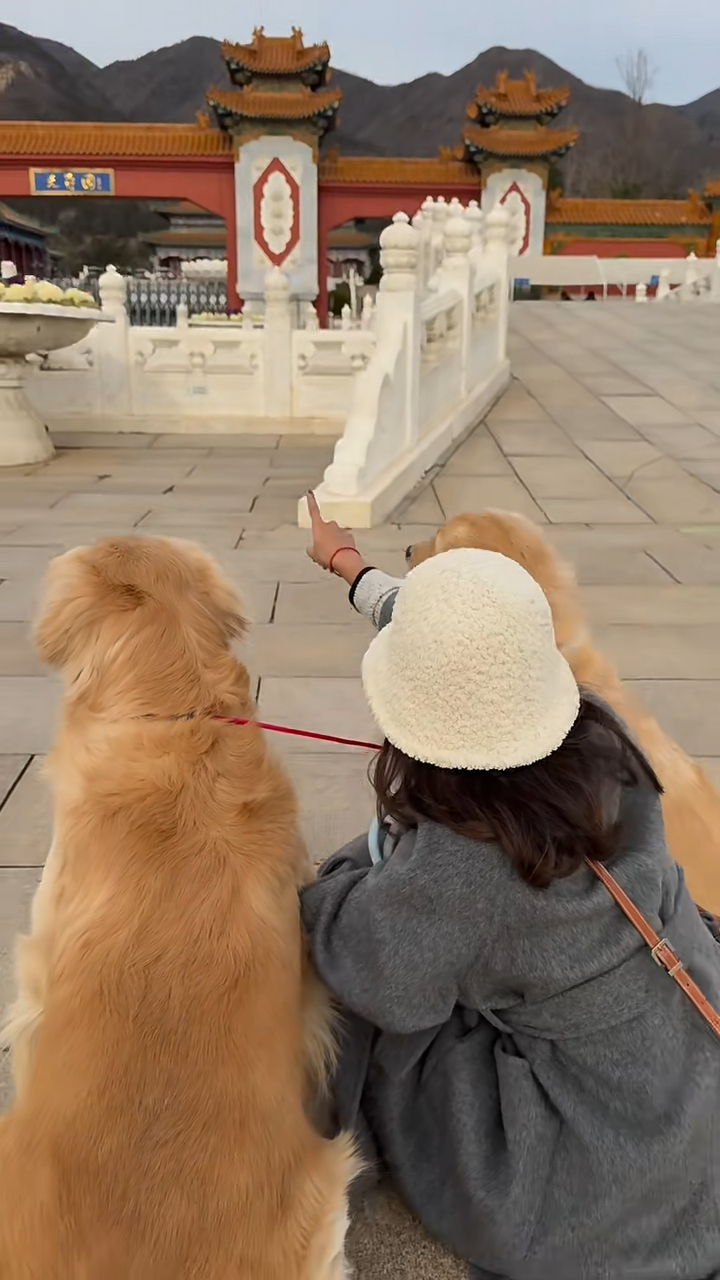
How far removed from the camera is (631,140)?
5747 cm

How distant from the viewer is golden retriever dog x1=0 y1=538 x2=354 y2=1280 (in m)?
1.16

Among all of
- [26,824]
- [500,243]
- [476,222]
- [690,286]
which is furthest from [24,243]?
[26,824]

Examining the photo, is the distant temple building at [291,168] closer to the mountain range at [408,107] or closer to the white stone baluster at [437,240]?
the white stone baluster at [437,240]

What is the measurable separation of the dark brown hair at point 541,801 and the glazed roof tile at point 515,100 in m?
26.1

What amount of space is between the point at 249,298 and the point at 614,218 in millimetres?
9941

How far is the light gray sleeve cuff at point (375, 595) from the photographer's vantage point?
2.04 m

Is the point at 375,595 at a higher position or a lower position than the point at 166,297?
lower

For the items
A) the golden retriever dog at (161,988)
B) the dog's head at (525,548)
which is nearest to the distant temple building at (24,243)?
the dog's head at (525,548)

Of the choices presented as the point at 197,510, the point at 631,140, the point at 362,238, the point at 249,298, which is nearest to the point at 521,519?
the point at 197,510

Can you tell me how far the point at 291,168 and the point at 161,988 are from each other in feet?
80.9

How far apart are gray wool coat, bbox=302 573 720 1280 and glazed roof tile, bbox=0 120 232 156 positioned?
82.4 feet

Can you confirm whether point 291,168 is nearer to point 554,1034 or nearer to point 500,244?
point 500,244

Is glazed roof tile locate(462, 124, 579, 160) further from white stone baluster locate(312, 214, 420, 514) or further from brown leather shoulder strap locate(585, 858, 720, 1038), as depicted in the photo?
brown leather shoulder strap locate(585, 858, 720, 1038)

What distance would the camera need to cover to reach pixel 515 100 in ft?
78.1
